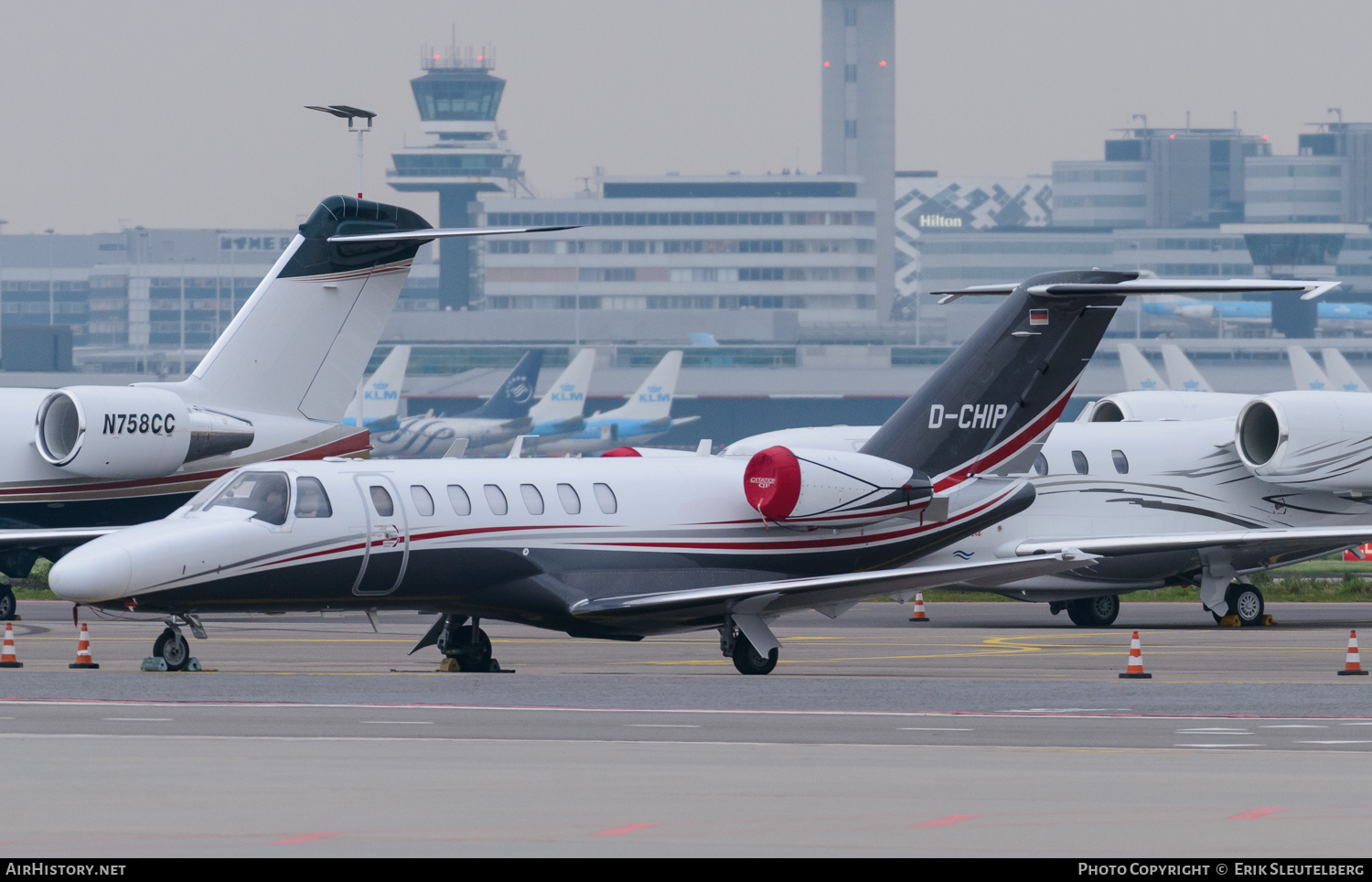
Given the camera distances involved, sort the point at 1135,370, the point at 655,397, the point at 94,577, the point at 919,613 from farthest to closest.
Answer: the point at 655,397 < the point at 1135,370 < the point at 919,613 < the point at 94,577

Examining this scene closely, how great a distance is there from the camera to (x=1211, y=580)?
35.1 metres

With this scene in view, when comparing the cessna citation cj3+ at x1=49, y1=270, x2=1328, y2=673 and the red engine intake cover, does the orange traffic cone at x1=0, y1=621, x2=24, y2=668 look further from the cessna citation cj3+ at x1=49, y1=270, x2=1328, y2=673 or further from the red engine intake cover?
the red engine intake cover

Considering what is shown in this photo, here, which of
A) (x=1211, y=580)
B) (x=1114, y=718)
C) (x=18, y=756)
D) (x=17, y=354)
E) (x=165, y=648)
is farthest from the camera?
(x=17, y=354)

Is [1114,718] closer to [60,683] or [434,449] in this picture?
[60,683]

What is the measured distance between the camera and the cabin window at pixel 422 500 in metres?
24.0

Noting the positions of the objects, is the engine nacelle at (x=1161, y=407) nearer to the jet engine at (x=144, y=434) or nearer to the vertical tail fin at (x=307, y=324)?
the vertical tail fin at (x=307, y=324)

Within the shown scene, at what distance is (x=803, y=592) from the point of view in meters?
24.0

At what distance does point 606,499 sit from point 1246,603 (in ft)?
47.7

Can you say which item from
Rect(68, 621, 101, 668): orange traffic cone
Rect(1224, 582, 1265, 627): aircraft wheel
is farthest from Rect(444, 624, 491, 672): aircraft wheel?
Rect(1224, 582, 1265, 627): aircraft wheel

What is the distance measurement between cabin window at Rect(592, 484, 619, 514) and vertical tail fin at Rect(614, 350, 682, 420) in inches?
4830

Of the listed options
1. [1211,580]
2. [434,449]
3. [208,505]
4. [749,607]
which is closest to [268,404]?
[208,505]

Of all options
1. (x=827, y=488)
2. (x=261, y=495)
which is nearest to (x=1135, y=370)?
(x=827, y=488)

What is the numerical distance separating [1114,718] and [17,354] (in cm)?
16756

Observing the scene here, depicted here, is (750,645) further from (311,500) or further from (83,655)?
(83,655)
